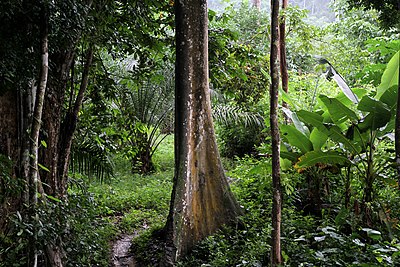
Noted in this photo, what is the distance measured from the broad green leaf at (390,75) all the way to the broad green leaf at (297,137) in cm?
96

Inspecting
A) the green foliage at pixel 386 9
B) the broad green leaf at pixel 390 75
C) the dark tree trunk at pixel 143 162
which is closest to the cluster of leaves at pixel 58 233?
the broad green leaf at pixel 390 75

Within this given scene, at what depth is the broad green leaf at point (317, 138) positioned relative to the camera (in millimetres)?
4734

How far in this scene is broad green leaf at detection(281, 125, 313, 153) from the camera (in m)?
4.85

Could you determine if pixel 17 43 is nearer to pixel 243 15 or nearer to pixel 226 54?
pixel 226 54

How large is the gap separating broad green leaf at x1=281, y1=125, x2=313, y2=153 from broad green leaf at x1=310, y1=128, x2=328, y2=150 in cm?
7

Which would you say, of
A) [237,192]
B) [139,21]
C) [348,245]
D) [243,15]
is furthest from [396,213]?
[243,15]

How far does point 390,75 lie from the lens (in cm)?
431

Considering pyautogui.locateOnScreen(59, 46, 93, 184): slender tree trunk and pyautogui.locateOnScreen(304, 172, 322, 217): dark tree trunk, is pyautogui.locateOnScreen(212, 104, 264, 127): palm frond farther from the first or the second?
pyautogui.locateOnScreen(59, 46, 93, 184): slender tree trunk

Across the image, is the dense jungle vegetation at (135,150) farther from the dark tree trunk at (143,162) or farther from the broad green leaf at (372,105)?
the dark tree trunk at (143,162)

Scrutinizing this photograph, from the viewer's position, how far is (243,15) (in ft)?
52.6

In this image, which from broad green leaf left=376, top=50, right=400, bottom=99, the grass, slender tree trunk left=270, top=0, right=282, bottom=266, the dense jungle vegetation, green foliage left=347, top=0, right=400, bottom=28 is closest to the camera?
the dense jungle vegetation

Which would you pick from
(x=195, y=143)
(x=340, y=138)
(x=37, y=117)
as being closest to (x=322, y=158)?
(x=340, y=138)

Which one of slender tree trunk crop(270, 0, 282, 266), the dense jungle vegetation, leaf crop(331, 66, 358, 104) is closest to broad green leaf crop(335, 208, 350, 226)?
the dense jungle vegetation

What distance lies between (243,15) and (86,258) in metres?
13.6
